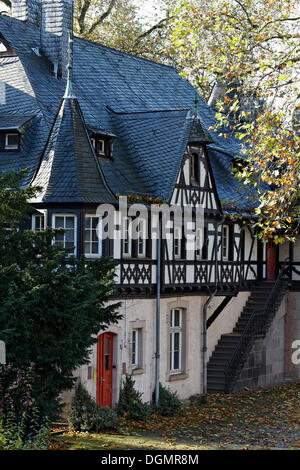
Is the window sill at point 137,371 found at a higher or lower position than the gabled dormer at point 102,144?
lower

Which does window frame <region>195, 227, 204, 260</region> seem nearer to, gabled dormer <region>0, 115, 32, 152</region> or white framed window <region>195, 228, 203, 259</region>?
white framed window <region>195, 228, 203, 259</region>

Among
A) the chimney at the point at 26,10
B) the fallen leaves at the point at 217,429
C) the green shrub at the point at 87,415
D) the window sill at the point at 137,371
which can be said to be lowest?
the fallen leaves at the point at 217,429

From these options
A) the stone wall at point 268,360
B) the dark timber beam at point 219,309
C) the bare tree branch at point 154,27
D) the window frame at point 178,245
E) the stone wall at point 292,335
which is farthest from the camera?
the bare tree branch at point 154,27

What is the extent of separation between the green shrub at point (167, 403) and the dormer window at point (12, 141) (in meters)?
7.49

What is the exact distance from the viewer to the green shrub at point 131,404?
24.4 metres

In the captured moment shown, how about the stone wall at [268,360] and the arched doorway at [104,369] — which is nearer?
the arched doorway at [104,369]

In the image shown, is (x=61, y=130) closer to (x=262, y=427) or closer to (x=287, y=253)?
(x=262, y=427)

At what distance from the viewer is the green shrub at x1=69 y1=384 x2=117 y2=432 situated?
2261 cm

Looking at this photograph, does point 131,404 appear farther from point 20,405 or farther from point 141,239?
point 20,405

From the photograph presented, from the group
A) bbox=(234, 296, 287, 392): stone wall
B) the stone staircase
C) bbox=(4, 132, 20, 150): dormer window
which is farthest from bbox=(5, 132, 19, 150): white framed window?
bbox=(234, 296, 287, 392): stone wall

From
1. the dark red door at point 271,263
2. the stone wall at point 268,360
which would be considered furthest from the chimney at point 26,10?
the stone wall at point 268,360

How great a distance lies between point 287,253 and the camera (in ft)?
117

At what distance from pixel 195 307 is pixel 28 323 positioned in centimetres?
1029

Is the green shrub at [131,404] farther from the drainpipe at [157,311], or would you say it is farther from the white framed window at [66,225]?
the white framed window at [66,225]
